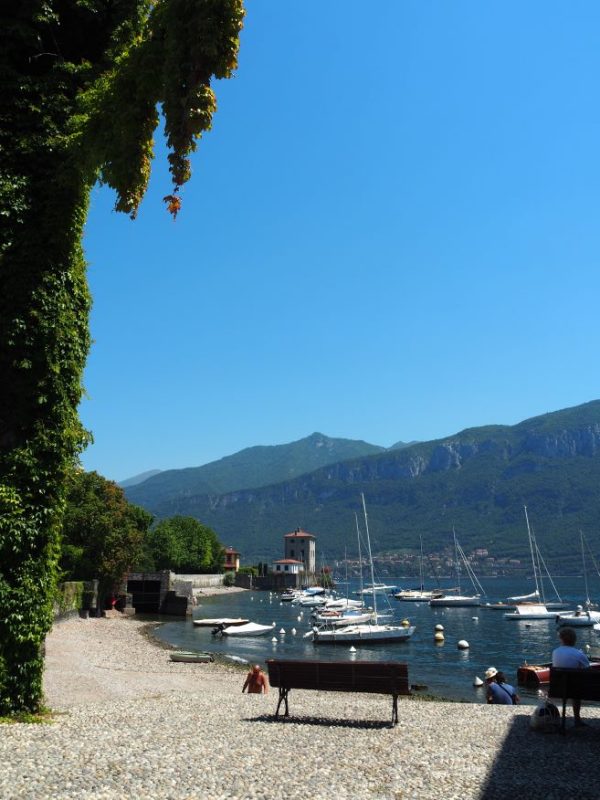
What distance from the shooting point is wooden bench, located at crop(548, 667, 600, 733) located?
10594 mm

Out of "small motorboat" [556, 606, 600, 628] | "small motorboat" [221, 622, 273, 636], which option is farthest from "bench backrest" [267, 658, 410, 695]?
Answer: "small motorboat" [556, 606, 600, 628]

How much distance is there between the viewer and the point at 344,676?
12492 mm

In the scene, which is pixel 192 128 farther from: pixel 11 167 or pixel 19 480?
pixel 19 480

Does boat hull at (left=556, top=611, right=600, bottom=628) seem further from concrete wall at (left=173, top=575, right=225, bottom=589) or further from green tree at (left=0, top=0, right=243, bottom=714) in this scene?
green tree at (left=0, top=0, right=243, bottom=714)

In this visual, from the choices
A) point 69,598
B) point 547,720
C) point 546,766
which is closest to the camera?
point 546,766

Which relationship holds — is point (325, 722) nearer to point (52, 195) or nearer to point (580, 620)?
point (52, 195)

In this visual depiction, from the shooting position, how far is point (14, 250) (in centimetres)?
1238

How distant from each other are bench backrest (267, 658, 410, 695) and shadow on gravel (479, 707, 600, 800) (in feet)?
6.89

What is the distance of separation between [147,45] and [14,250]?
4.67m

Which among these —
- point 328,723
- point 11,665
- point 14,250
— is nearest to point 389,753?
point 328,723

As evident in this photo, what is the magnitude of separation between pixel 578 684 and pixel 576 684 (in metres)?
0.03

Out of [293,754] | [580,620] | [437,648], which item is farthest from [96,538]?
[580,620]

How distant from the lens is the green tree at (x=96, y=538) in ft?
193

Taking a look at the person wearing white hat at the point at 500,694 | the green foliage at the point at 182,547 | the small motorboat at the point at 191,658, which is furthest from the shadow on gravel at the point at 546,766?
the green foliage at the point at 182,547
